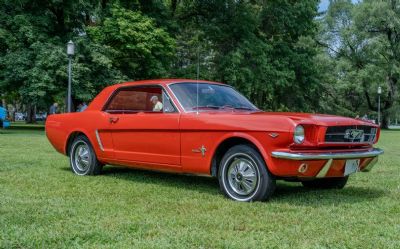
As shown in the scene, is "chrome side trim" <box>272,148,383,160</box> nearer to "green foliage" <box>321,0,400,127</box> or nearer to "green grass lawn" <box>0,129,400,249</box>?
"green grass lawn" <box>0,129,400,249</box>

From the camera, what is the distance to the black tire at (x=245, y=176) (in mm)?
6004

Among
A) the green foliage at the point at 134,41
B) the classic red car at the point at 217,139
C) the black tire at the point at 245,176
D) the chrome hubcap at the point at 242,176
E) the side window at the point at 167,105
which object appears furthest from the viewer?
the green foliage at the point at 134,41

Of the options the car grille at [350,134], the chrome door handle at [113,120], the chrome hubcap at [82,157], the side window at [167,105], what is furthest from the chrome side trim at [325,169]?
the chrome hubcap at [82,157]

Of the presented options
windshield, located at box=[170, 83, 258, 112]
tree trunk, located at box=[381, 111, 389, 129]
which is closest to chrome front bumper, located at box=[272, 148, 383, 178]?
windshield, located at box=[170, 83, 258, 112]

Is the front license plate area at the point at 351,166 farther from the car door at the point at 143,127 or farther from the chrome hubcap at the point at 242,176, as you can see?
the car door at the point at 143,127

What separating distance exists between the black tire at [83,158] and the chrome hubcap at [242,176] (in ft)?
9.54

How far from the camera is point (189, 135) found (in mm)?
6699

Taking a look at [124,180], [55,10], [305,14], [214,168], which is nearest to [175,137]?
[214,168]

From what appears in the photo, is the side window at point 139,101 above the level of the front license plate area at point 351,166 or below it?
above

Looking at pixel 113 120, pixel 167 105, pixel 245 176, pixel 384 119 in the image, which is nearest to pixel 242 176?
pixel 245 176

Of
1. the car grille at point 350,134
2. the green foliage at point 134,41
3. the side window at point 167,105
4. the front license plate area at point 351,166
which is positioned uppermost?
the green foliage at point 134,41

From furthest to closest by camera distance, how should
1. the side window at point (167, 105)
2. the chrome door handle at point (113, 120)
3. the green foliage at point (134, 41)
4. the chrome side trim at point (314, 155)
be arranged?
the green foliage at point (134, 41) → the chrome door handle at point (113, 120) → the side window at point (167, 105) → the chrome side trim at point (314, 155)

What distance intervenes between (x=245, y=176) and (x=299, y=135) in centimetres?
84

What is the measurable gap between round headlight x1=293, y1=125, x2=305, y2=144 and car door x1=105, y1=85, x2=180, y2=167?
67.6 inches
